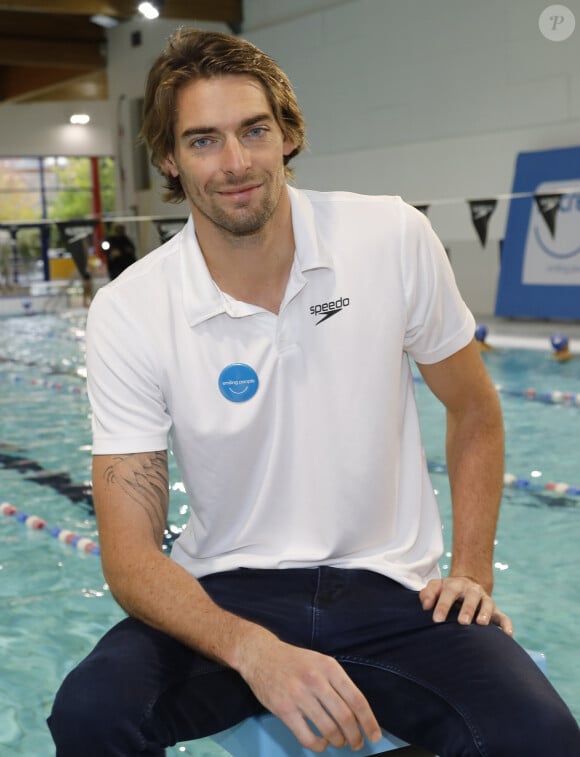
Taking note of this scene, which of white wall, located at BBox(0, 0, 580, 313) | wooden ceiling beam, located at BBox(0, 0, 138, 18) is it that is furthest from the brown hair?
wooden ceiling beam, located at BBox(0, 0, 138, 18)

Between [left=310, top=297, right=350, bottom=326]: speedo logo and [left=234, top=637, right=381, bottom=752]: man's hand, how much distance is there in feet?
1.84

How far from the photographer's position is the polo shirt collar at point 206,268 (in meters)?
1.61

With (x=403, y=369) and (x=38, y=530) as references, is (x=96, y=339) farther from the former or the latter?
(x=38, y=530)

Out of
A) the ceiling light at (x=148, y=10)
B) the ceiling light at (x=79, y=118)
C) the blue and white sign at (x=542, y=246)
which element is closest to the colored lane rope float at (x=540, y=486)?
the blue and white sign at (x=542, y=246)

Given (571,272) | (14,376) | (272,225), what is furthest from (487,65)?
(272,225)

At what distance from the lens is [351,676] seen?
144 centimetres

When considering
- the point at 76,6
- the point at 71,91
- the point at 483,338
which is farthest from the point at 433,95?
the point at 71,91

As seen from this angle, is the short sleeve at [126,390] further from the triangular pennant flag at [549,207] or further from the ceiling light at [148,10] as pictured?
the ceiling light at [148,10]

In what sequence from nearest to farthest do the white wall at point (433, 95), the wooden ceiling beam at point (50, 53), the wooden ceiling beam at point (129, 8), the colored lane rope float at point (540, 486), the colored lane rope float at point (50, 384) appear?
the colored lane rope float at point (540, 486) → the colored lane rope float at point (50, 384) → the white wall at point (433, 95) → the wooden ceiling beam at point (129, 8) → the wooden ceiling beam at point (50, 53)

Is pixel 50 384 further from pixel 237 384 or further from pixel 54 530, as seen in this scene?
pixel 237 384

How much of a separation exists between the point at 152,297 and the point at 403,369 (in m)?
0.44

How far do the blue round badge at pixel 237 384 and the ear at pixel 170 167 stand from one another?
439 millimetres

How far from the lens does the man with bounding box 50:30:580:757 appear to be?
1408 millimetres

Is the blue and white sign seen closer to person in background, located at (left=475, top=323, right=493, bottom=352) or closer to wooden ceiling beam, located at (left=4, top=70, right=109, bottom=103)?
person in background, located at (left=475, top=323, right=493, bottom=352)
